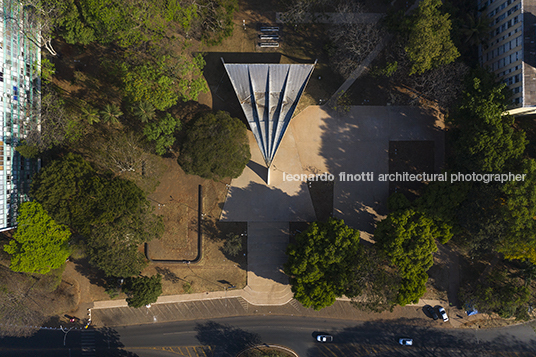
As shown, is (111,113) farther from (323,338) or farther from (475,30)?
(475,30)

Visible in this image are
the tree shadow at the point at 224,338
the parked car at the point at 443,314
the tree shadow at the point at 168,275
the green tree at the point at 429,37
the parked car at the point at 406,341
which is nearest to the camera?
the green tree at the point at 429,37

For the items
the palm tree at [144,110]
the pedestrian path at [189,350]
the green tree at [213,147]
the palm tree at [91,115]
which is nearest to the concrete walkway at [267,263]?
the pedestrian path at [189,350]

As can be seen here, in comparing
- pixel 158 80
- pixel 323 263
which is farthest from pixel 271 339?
pixel 158 80

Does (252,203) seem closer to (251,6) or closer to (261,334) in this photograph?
(261,334)

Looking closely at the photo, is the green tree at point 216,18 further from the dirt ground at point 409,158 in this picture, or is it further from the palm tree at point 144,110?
the dirt ground at point 409,158

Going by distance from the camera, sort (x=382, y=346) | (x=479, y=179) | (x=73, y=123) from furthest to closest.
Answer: (x=382, y=346), (x=73, y=123), (x=479, y=179)

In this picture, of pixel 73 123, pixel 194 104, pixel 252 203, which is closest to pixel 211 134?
pixel 194 104
